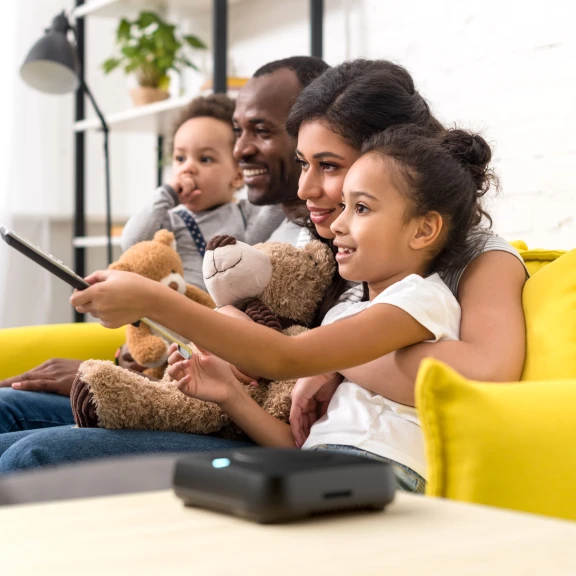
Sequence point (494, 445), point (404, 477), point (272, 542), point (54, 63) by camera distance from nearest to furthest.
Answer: point (272, 542) < point (494, 445) < point (404, 477) < point (54, 63)

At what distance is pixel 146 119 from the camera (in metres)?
3.07

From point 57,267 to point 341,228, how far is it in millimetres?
373

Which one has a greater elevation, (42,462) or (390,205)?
(390,205)

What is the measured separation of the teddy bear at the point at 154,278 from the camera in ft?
4.79

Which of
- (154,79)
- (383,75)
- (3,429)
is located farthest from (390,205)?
(154,79)

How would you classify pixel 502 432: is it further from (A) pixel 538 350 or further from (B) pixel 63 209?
(B) pixel 63 209

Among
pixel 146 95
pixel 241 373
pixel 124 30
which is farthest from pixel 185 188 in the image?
pixel 124 30

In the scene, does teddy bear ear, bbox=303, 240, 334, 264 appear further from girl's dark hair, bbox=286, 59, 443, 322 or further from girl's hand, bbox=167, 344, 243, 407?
girl's hand, bbox=167, 344, 243, 407

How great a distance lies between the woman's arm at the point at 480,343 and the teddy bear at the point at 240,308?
0.67 feet

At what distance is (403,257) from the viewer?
3.69 ft

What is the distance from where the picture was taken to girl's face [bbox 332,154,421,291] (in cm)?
111

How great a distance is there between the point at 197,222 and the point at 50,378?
0.53 metres

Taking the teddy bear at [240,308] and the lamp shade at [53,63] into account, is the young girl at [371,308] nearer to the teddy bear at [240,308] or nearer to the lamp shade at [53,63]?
the teddy bear at [240,308]

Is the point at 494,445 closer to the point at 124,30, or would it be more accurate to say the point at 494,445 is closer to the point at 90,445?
the point at 90,445
